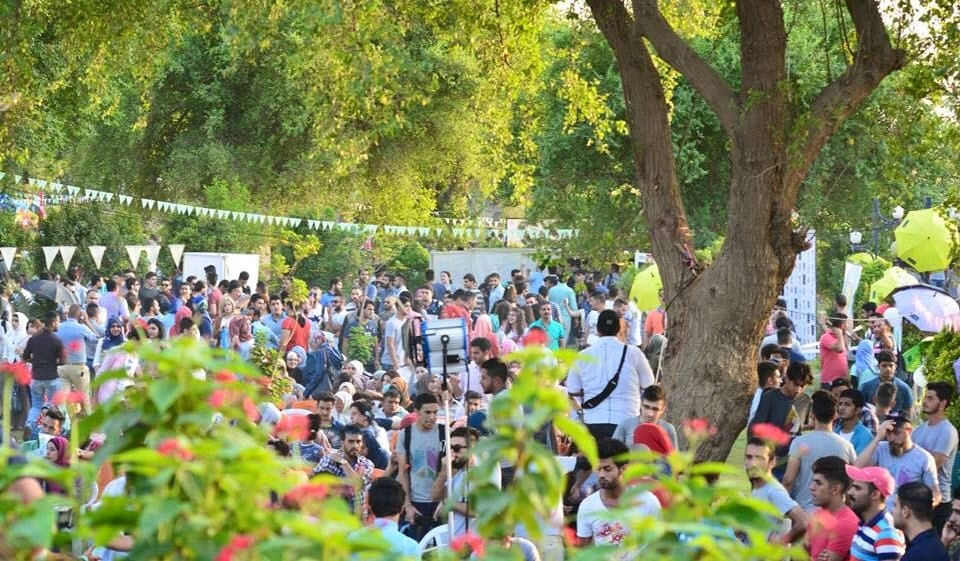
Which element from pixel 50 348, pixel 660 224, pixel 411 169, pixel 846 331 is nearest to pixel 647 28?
pixel 660 224

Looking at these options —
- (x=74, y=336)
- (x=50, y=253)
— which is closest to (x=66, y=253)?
(x=50, y=253)

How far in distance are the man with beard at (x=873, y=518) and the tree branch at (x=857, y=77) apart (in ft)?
12.5

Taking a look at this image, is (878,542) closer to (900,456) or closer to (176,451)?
(900,456)

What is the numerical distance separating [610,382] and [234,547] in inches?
354

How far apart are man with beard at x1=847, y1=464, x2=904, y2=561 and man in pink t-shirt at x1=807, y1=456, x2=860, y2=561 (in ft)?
0.17

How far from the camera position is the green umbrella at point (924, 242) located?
16.8m

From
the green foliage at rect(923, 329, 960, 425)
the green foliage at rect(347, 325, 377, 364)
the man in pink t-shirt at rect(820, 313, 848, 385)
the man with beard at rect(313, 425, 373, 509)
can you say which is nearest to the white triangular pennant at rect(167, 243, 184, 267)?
the green foliage at rect(347, 325, 377, 364)

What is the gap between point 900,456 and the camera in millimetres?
9578

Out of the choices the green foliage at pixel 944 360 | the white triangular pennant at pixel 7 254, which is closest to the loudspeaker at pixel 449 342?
the green foliage at pixel 944 360

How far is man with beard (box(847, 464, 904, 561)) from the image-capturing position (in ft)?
24.6

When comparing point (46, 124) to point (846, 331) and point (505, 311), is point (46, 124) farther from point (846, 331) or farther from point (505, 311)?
point (846, 331)

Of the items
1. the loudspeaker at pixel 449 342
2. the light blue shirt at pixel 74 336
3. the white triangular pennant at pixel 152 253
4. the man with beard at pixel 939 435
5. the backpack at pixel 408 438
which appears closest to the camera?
the man with beard at pixel 939 435

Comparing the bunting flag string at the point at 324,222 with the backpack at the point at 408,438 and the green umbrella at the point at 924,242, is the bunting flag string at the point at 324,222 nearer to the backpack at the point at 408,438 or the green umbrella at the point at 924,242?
the green umbrella at the point at 924,242

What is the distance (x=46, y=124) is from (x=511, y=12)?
1284 centimetres
